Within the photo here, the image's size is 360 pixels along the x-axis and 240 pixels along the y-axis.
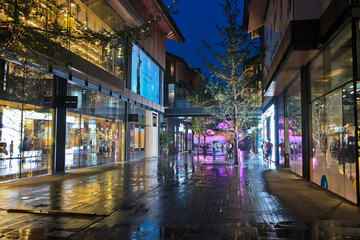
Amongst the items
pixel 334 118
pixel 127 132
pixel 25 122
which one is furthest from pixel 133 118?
pixel 334 118

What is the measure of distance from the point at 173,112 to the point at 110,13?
17304mm

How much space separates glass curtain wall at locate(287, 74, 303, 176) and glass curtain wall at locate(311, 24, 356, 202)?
2.38 m

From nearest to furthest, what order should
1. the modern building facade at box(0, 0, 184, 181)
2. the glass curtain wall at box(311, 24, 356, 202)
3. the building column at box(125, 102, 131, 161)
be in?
the glass curtain wall at box(311, 24, 356, 202), the modern building facade at box(0, 0, 184, 181), the building column at box(125, 102, 131, 161)

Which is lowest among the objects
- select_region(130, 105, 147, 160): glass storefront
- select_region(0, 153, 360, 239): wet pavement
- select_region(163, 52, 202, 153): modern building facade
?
select_region(0, 153, 360, 239): wet pavement

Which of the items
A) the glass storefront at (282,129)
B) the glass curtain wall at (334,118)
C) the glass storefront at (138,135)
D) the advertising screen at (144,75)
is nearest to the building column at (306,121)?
the glass curtain wall at (334,118)

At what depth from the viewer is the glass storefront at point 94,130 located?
1733 centimetres

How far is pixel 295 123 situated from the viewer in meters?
15.5

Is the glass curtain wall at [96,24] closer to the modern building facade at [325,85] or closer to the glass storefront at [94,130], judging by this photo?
the glass storefront at [94,130]

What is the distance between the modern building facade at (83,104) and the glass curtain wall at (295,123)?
314 inches

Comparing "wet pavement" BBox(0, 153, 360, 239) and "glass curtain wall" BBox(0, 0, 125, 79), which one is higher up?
"glass curtain wall" BBox(0, 0, 125, 79)

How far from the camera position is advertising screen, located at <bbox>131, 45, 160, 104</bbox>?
2628cm

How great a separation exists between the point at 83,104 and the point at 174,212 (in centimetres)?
1264

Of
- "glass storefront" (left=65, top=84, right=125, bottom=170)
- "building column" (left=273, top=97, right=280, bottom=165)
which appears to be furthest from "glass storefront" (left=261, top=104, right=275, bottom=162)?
"glass storefront" (left=65, top=84, right=125, bottom=170)

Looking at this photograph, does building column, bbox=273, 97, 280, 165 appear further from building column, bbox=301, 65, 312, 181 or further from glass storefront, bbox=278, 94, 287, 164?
building column, bbox=301, 65, 312, 181
